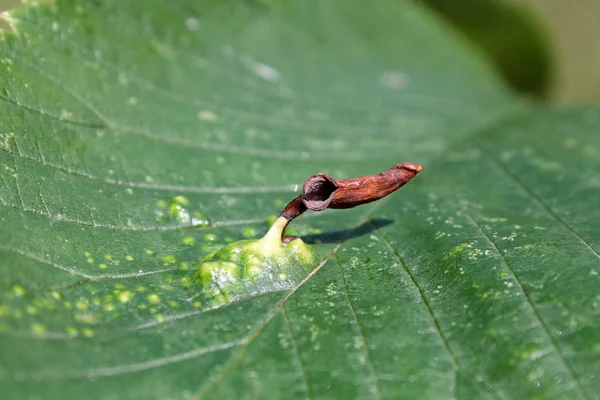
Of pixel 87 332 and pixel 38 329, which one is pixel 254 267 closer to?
pixel 87 332

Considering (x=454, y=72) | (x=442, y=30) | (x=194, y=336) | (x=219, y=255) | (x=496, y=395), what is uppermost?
(x=442, y=30)

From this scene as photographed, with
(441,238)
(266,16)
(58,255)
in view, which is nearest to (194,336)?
(58,255)

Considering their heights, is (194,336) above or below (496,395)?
above

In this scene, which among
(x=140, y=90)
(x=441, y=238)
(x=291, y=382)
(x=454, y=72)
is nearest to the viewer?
(x=291, y=382)

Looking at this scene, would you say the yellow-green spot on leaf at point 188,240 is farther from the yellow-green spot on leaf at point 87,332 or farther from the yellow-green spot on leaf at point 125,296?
the yellow-green spot on leaf at point 87,332

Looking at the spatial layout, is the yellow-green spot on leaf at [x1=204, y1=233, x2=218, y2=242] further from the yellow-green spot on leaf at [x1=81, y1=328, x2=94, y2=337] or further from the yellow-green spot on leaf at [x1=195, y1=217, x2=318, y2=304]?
the yellow-green spot on leaf at [x1=81, y1=328, x2=94, y2=337]

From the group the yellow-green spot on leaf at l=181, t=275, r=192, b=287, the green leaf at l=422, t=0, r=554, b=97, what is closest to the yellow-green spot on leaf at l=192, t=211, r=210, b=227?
the yellow-green spot on leaf at l=181, t=275, r=192, b=287

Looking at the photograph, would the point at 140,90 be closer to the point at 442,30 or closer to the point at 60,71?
the point at 60,71
